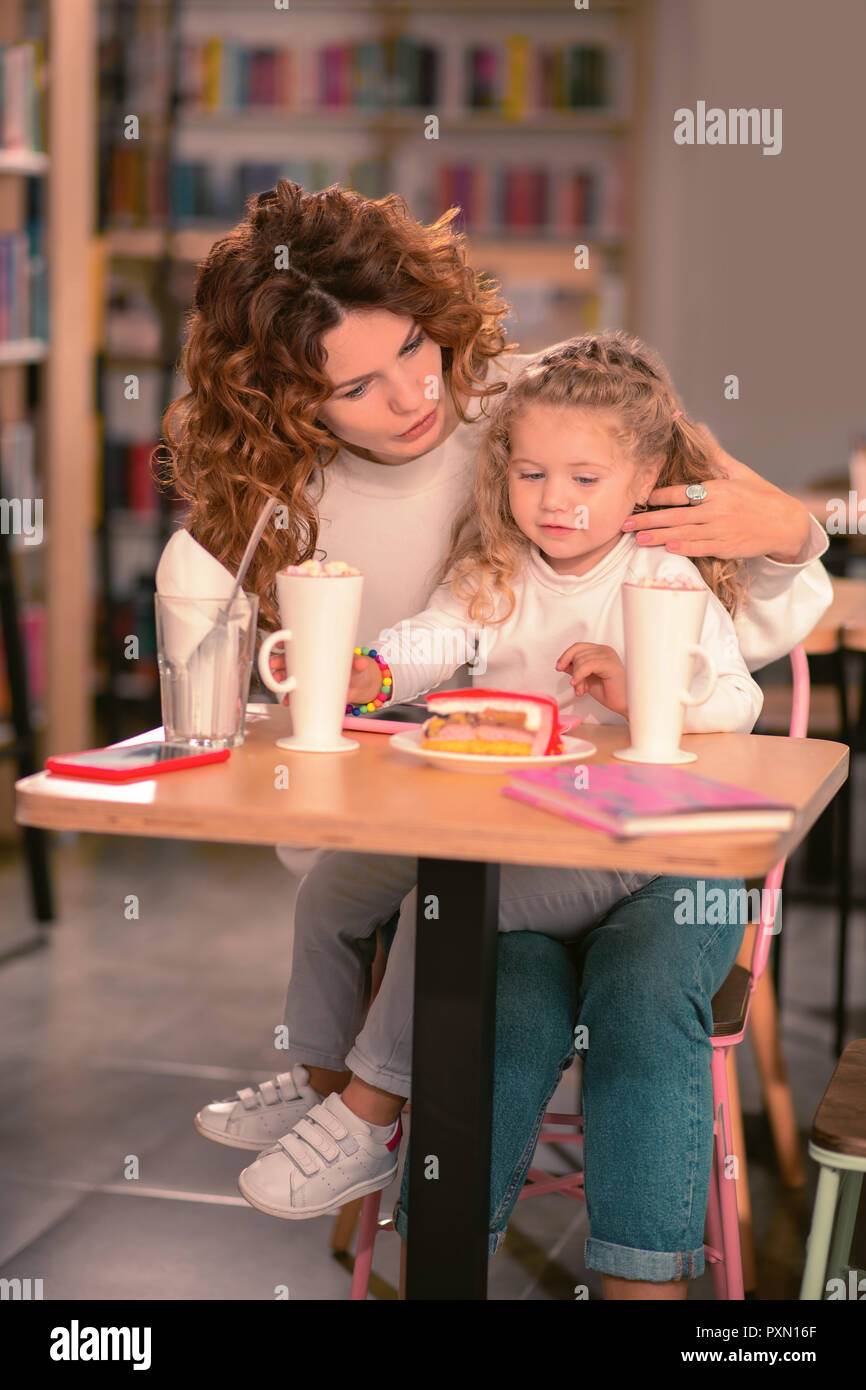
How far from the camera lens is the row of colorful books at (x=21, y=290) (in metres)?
3.59

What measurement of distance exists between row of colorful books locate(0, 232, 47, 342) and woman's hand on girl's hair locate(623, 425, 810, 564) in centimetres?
248

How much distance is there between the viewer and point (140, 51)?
4766 millimetres

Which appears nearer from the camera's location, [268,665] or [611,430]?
[268,665]

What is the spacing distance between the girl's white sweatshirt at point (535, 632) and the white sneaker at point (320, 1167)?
0.42 meters

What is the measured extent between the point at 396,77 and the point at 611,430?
423 cm

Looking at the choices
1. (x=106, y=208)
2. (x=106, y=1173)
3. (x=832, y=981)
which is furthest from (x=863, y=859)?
(x=106, y=208)

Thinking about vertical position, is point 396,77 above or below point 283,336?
above

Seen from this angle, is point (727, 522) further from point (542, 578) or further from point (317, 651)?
point (317, 651)

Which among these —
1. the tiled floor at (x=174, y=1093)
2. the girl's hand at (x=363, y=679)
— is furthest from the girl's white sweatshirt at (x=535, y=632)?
the tiled floor at (x=174, y=1093)

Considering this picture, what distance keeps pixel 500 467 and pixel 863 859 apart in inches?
107

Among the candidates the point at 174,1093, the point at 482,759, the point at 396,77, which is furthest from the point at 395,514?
the point at 396,77

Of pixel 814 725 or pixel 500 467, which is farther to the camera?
pixel 814 725

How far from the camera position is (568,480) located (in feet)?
5.06
